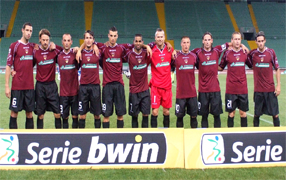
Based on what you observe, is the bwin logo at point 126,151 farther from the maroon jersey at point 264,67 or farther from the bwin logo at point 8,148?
the maroon jersey at point 264,67

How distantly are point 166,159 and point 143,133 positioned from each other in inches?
20.2

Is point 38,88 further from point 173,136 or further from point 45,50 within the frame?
point 173,136

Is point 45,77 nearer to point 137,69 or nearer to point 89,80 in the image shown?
point 89,80

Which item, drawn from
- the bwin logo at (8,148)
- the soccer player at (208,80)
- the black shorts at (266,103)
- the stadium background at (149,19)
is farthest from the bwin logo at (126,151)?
the stadium background at (149,19)

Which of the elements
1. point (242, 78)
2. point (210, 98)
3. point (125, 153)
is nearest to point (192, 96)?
point (210, 98)

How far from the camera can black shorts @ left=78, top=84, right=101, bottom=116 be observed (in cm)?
555

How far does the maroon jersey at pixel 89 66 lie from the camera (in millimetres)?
5496

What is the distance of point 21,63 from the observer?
5.45m

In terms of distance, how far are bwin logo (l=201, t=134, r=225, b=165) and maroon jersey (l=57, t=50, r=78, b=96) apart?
2705 mm

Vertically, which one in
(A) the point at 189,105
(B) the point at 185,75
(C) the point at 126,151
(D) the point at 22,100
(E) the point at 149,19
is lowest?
(C) the point at 126,151

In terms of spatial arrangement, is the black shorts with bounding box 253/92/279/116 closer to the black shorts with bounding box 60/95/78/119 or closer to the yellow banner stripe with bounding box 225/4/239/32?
the black shorts with bounding box 60/95/78/119

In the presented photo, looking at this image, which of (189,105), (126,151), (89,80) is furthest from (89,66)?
(189,105)

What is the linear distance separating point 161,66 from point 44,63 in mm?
2209

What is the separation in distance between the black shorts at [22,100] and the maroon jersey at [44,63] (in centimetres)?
33
